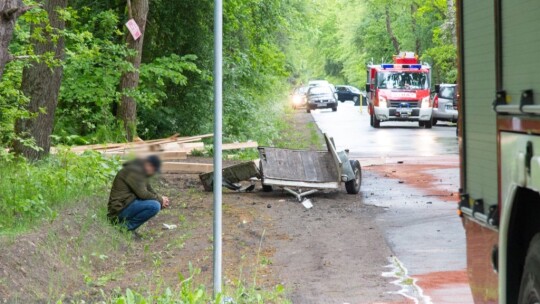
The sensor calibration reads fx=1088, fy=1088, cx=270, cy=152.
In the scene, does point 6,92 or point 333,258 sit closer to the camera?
point 333,258

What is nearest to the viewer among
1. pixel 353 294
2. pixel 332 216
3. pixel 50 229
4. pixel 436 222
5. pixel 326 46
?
pixel 353 294

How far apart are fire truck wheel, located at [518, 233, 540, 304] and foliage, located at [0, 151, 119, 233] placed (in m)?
7.53

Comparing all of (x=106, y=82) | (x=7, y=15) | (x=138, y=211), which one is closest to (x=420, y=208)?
(x=138, y=211)

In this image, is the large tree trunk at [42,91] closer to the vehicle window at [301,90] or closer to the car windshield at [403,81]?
the car windshield at [403,81]

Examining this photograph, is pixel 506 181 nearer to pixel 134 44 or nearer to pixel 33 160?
pixel 33 160

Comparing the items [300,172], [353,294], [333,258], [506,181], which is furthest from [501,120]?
[300,172]

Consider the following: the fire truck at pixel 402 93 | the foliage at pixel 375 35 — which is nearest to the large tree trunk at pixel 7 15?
the foliage at pixel 375 35

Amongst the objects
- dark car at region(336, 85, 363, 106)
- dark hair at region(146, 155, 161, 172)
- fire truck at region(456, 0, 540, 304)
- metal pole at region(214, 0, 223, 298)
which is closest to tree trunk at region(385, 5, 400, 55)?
dark car at region(336, 85, 363, 106)

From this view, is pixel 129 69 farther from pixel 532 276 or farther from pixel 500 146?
pixel 532 276

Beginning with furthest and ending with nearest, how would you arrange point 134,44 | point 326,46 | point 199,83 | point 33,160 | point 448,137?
point 326,46 < point 448,137 < point 199,83 < point 134,44 < point 33,160

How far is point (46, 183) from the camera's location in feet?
45.7

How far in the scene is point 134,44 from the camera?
24.0 meters

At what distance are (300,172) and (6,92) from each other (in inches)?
209

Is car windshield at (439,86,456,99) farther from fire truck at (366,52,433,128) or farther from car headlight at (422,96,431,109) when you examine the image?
car headlight at (422,96,431,109)
